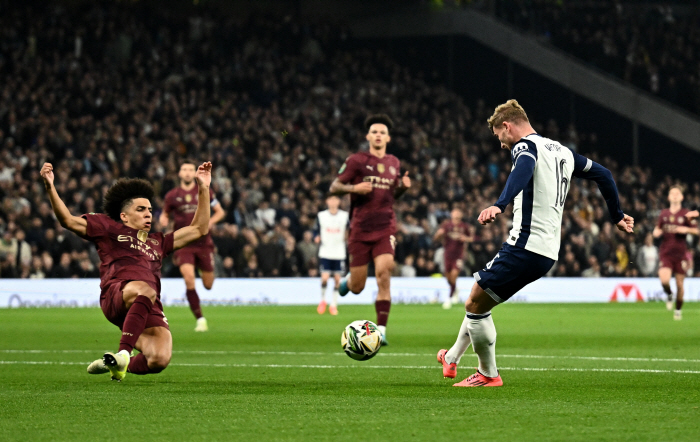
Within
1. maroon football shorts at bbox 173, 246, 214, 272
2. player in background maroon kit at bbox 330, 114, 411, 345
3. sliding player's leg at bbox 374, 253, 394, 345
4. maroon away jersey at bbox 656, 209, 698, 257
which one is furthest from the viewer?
maroon away jersey at bbox 656, 209, 698, 257

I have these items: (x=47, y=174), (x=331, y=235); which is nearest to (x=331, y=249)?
(x=331, y=235)

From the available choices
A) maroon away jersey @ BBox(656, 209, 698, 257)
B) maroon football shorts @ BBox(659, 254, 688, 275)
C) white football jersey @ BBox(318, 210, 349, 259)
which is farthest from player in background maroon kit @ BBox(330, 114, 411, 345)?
white football jersey @ BBox(318, 210, 349, 259)

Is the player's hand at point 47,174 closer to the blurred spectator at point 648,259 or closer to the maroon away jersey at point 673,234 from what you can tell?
the maroon away jersey at point 673,234

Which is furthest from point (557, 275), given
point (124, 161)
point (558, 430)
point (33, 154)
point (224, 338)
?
point (558, 430)

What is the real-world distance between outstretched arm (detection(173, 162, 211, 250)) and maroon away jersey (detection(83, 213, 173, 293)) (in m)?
0.21

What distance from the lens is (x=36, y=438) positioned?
5.71 metres

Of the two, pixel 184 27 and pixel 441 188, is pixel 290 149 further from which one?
pixel 184 27

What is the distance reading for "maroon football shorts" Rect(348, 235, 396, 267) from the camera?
1290 cm

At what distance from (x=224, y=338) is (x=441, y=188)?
17.0 m

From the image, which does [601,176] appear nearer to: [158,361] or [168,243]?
[168,243]

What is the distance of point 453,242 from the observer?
977 inches

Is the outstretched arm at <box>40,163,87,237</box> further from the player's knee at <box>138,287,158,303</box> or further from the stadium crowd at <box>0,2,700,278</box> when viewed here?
the stadium crowd at <box>0,2,700,278</box>

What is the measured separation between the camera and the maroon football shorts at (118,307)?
330 inches

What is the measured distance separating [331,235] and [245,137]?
720cm
